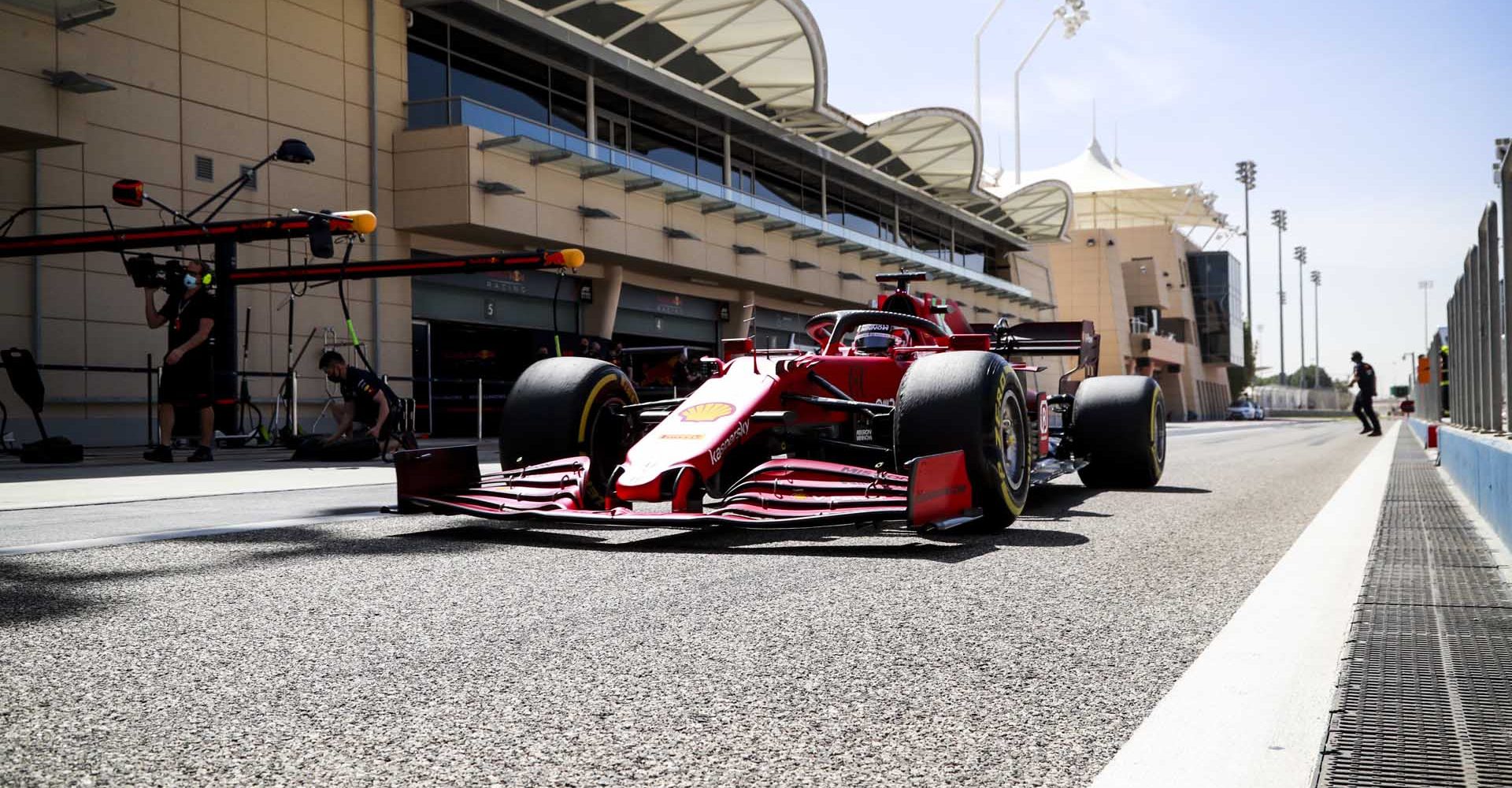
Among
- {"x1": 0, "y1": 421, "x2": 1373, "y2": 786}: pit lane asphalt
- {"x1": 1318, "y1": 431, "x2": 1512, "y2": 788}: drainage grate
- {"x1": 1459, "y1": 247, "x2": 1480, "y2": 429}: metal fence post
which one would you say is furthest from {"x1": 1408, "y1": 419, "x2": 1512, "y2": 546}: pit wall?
{"x1": 0, "y1": 421, "x2": 1373, "y2": 786}: pit lane asphalt

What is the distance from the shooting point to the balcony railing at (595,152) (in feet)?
67.9

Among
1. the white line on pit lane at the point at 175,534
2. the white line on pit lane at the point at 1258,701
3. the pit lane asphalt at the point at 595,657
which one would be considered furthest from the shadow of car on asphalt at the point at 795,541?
the white line on pit lane at the point at 1258,701

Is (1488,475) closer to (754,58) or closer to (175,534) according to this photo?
(175,534)

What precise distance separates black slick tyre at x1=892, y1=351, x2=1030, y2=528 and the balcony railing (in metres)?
16.0

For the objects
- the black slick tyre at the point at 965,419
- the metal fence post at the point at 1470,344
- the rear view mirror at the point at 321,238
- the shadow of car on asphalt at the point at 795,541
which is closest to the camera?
the shadow of car on asphalt at the point at 795,541

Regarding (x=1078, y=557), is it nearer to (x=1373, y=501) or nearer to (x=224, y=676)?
(x=224, y=676)

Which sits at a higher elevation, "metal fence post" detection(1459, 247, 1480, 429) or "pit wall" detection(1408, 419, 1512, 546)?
"metal fence post" detection(1459, 247, 1480, 429)

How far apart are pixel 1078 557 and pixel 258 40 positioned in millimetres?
17638

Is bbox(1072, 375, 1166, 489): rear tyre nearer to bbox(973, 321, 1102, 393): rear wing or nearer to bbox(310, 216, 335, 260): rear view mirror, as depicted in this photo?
bbox(973, 321, 1102, 393): rear wing

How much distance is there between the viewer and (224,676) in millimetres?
2885

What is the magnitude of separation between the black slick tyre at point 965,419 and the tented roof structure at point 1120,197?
7443 centimetres

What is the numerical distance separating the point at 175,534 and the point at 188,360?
712 centimetres

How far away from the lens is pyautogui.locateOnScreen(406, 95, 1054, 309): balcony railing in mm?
20703

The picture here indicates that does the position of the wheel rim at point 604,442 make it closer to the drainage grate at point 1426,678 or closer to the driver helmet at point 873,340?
the driver helmet at point 873,340
